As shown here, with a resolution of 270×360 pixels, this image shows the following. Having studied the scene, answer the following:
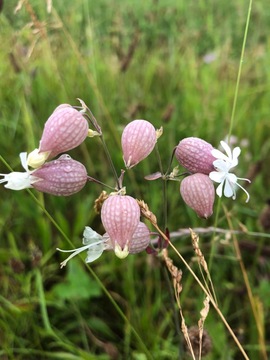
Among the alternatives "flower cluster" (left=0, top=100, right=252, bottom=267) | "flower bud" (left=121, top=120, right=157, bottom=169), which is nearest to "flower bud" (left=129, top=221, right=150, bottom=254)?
"flower cluster" (left=0, top=100, right=252, bottom=267)

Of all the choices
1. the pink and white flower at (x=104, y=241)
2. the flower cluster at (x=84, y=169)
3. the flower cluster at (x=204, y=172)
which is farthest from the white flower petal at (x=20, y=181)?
the flower cluster at (x=204, y=172)

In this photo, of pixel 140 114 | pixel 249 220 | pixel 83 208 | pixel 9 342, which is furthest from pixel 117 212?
pixel 140 114

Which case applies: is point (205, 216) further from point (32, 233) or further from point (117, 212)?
point (32, 233)

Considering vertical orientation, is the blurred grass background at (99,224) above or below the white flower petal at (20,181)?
below

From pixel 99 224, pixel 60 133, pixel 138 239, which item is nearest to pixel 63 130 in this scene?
pixel 60 133

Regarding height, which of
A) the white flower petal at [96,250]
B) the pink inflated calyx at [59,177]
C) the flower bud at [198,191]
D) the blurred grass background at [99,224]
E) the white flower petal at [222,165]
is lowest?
the blurred grass background at [99,224]

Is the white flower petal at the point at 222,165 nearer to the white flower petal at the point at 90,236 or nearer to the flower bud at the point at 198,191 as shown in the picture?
the flower bud at the point at 198,191
